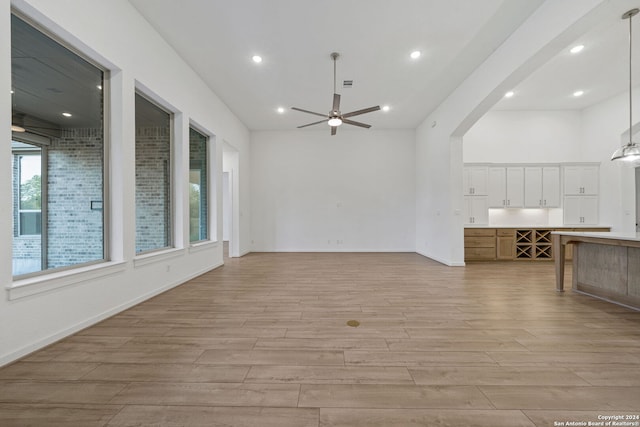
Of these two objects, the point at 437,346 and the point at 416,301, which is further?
the point at 416,301

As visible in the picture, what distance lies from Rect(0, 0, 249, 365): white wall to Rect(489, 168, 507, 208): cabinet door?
6757 mm

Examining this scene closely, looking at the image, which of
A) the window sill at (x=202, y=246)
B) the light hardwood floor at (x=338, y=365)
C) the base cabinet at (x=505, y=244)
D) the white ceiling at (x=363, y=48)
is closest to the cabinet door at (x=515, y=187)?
the base cabinet at (x=505, y=244)

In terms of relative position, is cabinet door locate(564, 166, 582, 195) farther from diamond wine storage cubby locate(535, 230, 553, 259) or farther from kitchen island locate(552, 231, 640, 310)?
kitchen island locate(552, 231, 640, 310)

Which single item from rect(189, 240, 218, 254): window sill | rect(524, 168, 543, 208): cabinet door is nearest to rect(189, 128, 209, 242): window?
rect(189, 240, 218, 254): window sill

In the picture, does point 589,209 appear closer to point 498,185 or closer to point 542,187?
point 542,187

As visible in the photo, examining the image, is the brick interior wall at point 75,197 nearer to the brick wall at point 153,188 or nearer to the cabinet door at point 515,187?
the brick wall at point 153,188

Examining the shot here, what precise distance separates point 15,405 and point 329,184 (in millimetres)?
7089

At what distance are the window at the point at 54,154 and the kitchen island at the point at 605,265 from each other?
5838 mm

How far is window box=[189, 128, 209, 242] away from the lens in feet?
16.3

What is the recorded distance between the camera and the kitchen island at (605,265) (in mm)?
3092

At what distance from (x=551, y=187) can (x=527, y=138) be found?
139 cm

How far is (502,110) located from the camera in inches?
277

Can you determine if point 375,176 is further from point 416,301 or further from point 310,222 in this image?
point 416,301

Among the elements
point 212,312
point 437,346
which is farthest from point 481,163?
point 212,312
